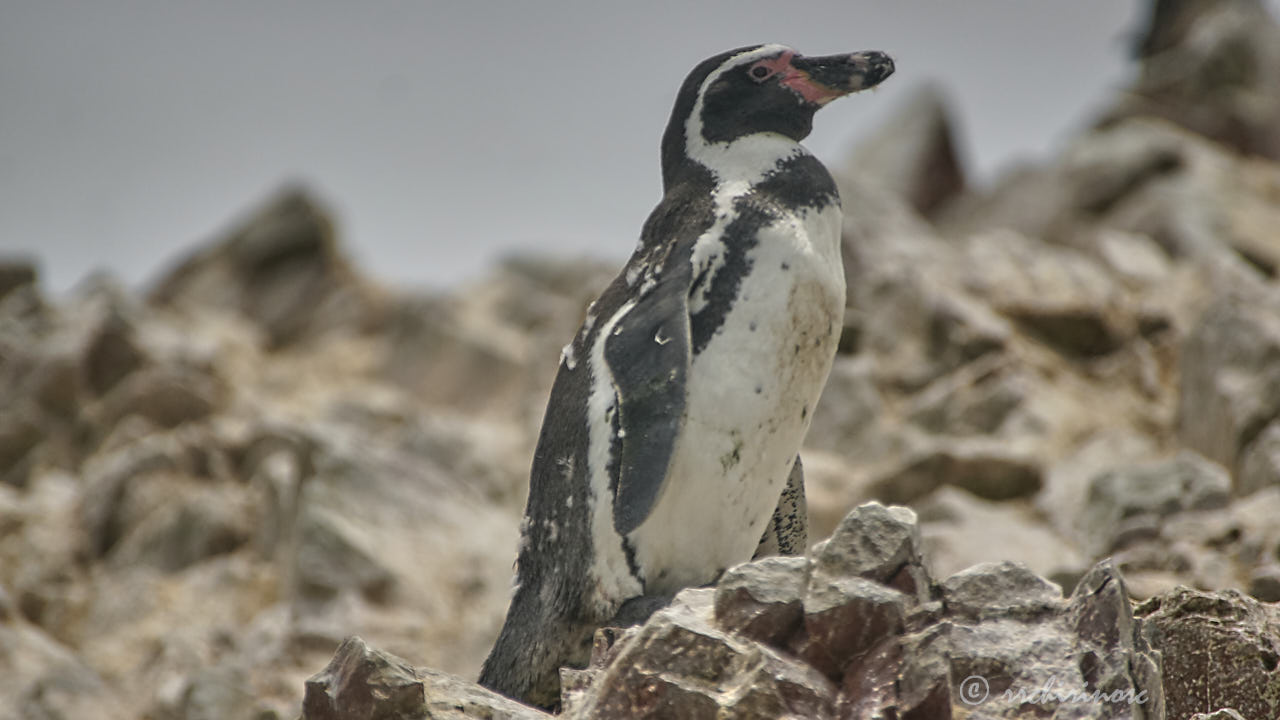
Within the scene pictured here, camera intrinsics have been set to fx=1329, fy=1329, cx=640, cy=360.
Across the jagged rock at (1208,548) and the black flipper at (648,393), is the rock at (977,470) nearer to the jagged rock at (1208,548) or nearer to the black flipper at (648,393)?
the jagged rock at (1208,548)

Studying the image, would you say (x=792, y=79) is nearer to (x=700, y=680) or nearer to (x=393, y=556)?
(x=700, y=680)

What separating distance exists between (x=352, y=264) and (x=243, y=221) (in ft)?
5.51

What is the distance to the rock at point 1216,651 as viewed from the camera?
3.55 metres

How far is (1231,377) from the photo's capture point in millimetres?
7059

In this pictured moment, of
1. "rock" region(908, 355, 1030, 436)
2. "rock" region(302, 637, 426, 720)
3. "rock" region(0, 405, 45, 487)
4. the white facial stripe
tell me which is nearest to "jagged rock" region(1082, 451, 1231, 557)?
"rock" region(908, 355, 1030, 436)

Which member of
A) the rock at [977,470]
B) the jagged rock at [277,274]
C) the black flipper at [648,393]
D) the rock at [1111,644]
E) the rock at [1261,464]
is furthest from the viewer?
the jagged rock at [277,274]

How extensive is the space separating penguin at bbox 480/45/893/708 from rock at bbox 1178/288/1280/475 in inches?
137

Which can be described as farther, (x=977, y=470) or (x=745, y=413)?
(x=977, y=470)

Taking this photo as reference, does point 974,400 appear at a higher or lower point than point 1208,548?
higher

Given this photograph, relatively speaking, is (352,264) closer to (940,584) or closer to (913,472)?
(913,472)

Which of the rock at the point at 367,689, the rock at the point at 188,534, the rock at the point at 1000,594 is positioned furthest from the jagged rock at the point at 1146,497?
the rock at the point at 188,534

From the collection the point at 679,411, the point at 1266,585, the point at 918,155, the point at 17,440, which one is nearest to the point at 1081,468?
the point at 1266,585

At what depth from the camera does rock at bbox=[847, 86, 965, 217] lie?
717 inches

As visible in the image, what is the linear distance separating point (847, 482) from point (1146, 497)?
2.66 metres
